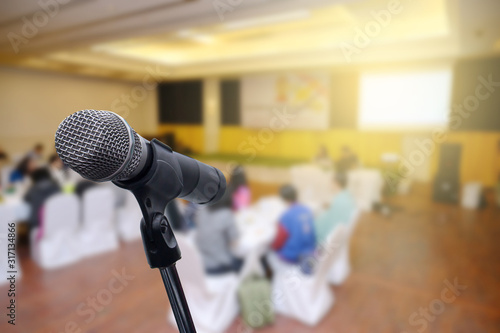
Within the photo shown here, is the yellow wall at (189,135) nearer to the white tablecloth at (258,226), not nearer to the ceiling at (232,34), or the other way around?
the ceiling at (232,34)

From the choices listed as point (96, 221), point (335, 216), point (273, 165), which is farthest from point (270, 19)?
point (273, 165)

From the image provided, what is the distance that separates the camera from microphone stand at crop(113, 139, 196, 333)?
1.71 ft

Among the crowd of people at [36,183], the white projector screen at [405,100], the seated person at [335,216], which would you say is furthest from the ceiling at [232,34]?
the seated person at [335,216]

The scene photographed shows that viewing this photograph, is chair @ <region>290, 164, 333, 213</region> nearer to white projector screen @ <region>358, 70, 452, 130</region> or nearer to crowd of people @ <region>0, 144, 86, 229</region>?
white projector screen @ <region>358, 70, 452, 130</region>

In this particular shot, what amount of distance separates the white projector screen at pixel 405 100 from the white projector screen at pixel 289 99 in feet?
3.65

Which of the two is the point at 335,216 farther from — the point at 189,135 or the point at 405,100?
the point at 189,135

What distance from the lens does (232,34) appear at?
6.82 metres

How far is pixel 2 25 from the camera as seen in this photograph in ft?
14.6

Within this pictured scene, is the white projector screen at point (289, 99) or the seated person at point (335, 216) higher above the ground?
the white projector screen at point (289, 99)

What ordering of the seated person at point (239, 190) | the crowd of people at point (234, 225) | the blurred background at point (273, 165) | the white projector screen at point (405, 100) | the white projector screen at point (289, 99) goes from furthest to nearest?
the white projector screen at point (289, 99)
the white projector screen at point (405, 100)
the seated person at point (239, 190)
the blurred background at point (273, 165)
the crowd of people at point (234, 225)

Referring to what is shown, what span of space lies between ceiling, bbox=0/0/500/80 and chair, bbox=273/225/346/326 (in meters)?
2.66

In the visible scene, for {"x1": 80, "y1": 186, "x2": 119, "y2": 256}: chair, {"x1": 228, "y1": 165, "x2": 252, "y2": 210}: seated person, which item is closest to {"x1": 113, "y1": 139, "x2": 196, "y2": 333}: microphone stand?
{"x1": 228, "y1": 165, "x2": 252, "y2": 210}: seated person

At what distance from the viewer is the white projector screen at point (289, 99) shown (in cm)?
908

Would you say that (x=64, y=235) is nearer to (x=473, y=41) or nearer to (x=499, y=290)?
(x=499, y=290)
